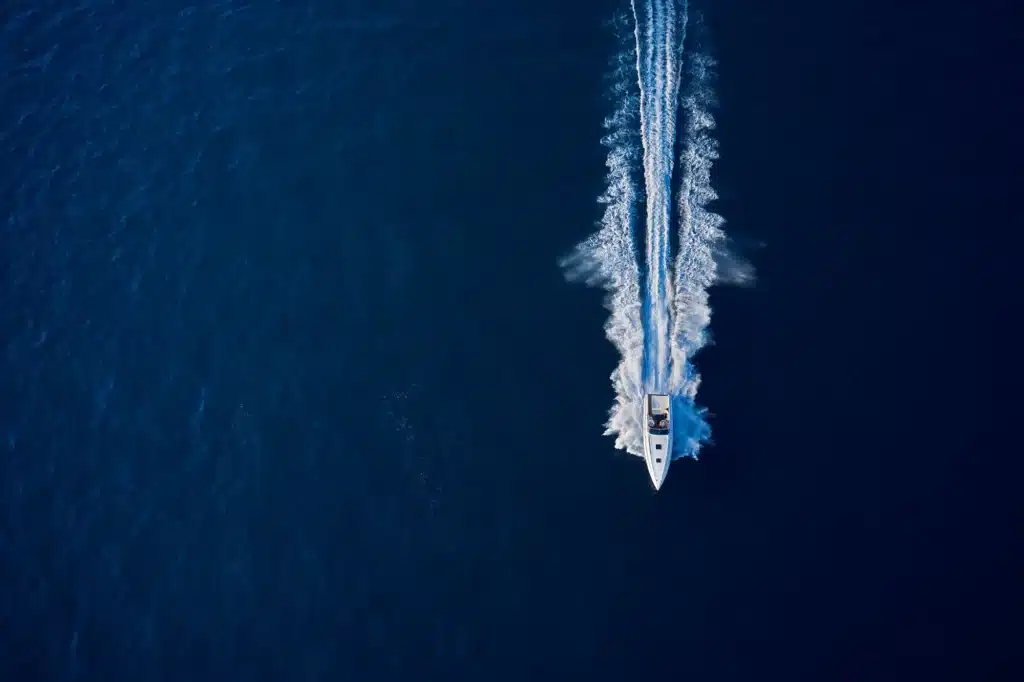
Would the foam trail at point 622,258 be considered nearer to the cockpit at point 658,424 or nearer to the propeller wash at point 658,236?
the propeller wash at point 658,236

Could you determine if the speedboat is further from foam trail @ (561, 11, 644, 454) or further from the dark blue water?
foam trail @ (561, 11, 644, 454)

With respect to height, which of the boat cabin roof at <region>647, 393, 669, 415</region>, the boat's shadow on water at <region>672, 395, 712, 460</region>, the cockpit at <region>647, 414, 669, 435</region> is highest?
the boat cabin roof at <region>647, 393, 669, 415</region>

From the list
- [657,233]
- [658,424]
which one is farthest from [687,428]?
[657,233]

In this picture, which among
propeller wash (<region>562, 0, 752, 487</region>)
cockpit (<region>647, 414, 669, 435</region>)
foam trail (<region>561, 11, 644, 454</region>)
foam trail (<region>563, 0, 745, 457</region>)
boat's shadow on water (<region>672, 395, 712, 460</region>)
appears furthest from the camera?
foam trail (<region>561, 11, 644, 454</region>)

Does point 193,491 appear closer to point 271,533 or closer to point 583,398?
point 271,533

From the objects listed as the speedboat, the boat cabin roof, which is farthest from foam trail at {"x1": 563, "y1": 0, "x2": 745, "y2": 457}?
the boat cabin roof

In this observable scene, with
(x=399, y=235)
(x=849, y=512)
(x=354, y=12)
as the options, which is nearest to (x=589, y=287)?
(x=399, y=235)

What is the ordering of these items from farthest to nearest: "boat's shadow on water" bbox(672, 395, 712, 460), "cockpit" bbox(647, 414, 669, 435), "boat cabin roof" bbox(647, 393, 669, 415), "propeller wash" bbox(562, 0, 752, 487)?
"propeller wash" bbox(562, 0, 752, 487), "boat's shadow on water" bbox(672, 395, 712, 460), "boat cabin roof" bbox(647, 393, 669, 415), "cockpit" bbox(647, 414, 669, 435)
